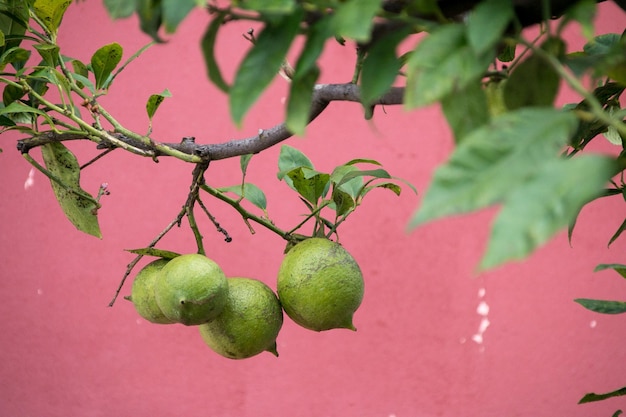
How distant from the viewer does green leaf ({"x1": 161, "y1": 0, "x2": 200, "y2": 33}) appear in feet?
0.90

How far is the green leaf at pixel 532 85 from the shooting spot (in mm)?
334

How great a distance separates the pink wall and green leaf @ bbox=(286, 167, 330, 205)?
0.86 metres

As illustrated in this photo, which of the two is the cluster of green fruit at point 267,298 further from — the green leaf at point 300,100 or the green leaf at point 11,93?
the green leaf at point 300,100

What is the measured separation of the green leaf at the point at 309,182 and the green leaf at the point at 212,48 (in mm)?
446

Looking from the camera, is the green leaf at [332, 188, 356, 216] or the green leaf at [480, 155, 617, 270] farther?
the green leaf at [332, 188, 356, 216]

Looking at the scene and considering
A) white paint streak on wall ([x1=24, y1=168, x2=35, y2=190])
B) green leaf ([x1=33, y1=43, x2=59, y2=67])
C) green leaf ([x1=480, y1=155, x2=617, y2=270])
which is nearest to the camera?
green leaf ([x1=480, y1=155, x2=617, y2=270])

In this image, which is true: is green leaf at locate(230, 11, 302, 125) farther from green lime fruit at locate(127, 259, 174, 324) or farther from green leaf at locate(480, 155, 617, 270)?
green lime fruit at locate(127, 259, 174, 324)

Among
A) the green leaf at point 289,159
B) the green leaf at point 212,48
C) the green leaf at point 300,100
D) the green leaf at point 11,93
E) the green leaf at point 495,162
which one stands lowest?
the green leaf at point 495,162

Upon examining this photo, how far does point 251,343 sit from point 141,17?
0.42 meters

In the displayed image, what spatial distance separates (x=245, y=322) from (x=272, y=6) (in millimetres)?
434

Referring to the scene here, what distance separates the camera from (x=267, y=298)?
0.70 metres

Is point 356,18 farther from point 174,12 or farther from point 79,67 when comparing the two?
point 79,67

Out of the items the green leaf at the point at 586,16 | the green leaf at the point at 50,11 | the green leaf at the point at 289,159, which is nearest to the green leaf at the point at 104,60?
the green leaf at the point at 50,11

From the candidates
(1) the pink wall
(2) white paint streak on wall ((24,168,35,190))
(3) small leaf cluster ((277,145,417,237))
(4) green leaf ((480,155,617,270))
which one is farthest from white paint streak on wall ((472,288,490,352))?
(4) green leaf ((480,155,617,270))
